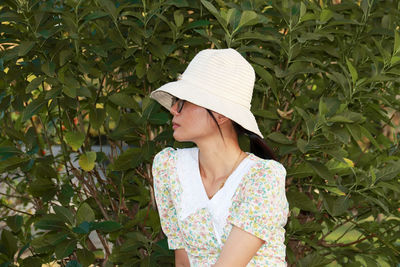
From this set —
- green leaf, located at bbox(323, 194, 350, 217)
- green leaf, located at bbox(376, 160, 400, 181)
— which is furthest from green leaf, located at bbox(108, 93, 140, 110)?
green leaf, located at bbox(376, 160, 400, 181)

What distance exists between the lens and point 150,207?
9.61 feet

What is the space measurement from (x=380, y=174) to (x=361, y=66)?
1.99ft

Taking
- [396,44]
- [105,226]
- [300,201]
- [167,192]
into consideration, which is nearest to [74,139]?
[105,226]

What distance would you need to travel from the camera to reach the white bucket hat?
195cm

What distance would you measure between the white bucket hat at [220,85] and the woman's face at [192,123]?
0.07 meters

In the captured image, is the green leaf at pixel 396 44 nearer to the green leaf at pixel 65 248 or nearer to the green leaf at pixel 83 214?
the green leaf at pixel 83 214

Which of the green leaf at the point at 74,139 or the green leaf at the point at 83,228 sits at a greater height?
the green leaf at the point at 74,139

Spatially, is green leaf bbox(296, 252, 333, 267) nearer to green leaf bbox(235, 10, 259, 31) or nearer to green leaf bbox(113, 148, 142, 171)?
green leaf bbox(113, 148, 142, 171)

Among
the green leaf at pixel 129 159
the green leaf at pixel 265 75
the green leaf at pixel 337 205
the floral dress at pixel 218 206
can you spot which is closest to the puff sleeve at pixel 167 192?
the floral dress at pixel 218 206

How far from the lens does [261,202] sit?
190 cm

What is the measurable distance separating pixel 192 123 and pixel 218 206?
32cm

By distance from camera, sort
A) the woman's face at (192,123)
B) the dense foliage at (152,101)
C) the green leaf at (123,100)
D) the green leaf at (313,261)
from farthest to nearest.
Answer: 1. the green leaf at (313,261)
2. the green leaf at (123,100)
3. the dense foliage at (152,101)
4. the woman's face at (192,123)

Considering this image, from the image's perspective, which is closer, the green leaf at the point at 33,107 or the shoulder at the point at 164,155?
the shoulder at the point at 164,155

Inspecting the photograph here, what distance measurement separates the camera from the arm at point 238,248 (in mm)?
1859
